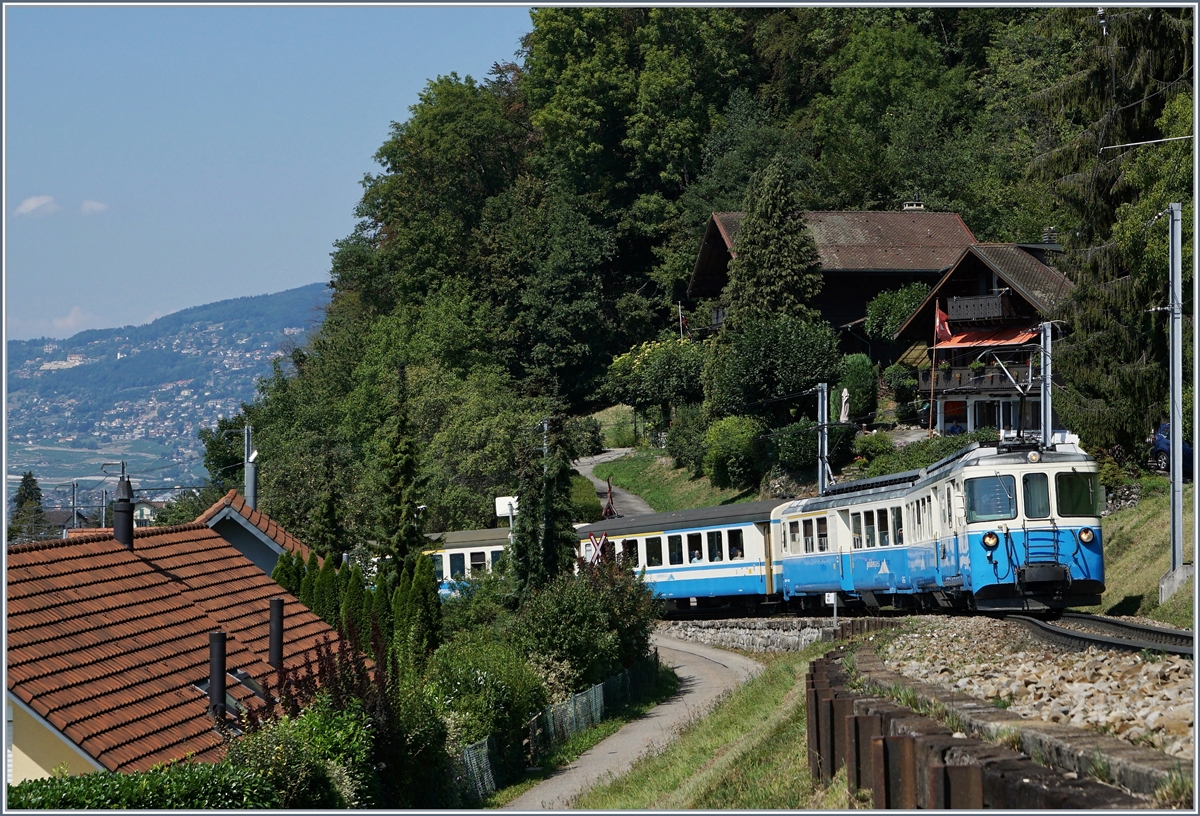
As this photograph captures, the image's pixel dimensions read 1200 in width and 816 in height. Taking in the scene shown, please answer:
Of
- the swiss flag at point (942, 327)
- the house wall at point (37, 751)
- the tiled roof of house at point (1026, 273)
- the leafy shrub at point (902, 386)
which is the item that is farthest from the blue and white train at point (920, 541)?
the leafy shrub at point (902, 386)

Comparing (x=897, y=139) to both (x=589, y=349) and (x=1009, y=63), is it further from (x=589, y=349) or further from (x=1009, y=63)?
(x=589, y=349)

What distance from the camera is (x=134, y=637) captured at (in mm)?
14805

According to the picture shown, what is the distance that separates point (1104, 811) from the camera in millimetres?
5762

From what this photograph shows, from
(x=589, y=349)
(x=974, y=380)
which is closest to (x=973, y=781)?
(x=974, y=380)

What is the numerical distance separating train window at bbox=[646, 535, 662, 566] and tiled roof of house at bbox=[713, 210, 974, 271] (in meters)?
25.3

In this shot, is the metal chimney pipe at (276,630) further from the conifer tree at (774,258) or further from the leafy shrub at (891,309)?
the leafy shrub at (891,309)

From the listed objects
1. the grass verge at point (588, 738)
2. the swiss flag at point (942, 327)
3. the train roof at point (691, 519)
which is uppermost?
the swiss flag at point (942, 327)

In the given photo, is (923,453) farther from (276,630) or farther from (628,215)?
(628,215)

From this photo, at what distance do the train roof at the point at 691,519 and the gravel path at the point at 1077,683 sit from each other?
18536 millimetres

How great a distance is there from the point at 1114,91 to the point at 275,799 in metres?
27.3

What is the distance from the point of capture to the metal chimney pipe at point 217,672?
45.1 ft

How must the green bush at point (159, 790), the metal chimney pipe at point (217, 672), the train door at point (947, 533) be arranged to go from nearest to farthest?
the green bush at point (159, 790) < the metal chimney pipe at point (217, 672) < the train door at point (947, 533)

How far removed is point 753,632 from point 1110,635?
630 inches

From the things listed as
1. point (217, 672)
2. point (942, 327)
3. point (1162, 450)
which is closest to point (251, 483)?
point (217, 672)
